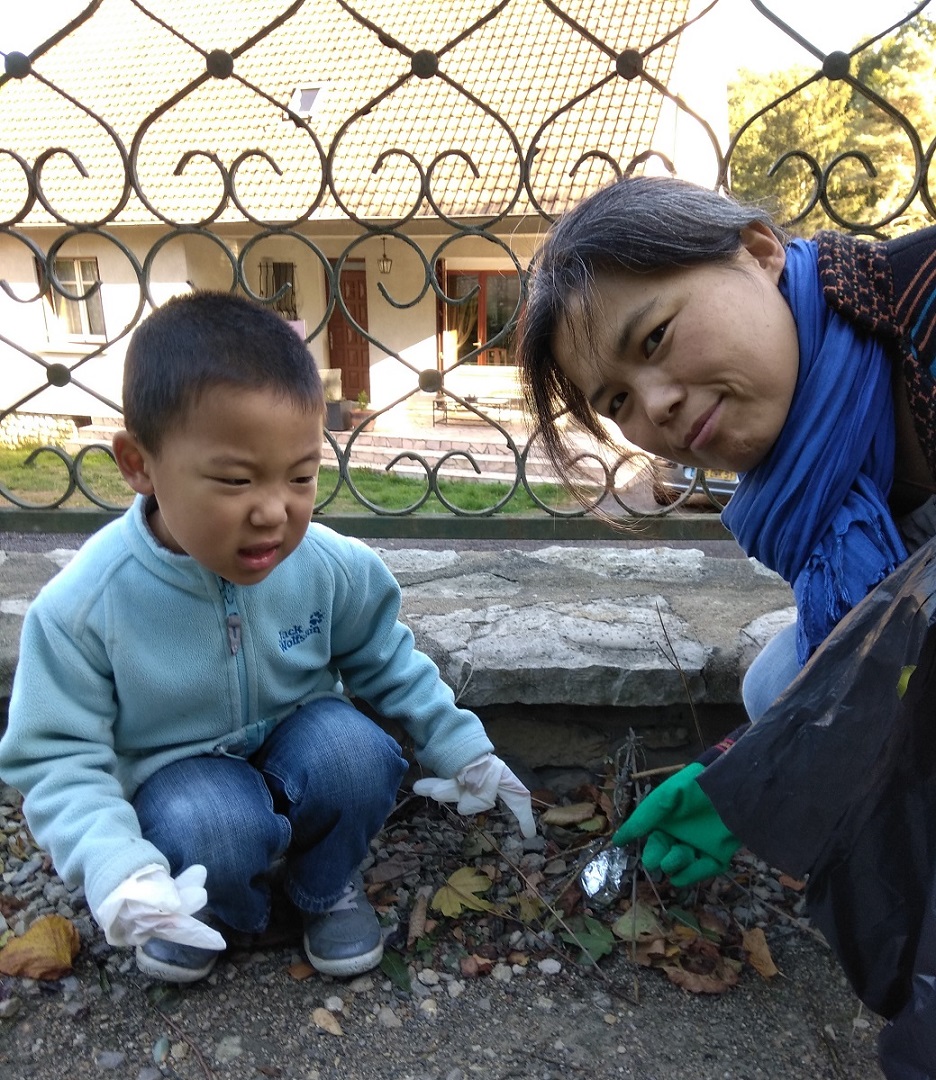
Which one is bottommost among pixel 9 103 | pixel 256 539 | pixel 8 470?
pixel 8 470

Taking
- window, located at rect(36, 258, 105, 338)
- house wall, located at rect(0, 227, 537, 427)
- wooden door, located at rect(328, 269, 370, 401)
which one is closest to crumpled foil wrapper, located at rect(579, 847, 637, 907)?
house wall, located at rect(0, 227, 537, 427)

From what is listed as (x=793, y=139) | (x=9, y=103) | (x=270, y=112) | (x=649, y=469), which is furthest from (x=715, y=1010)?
(x=793, y=139)

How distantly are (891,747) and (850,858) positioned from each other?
143mm

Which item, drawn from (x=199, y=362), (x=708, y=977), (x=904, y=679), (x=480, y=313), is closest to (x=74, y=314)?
(x=480, y=313)

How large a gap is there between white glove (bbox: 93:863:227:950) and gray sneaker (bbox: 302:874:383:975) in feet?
0.93

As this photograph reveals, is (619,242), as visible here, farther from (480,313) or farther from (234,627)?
(480,313)

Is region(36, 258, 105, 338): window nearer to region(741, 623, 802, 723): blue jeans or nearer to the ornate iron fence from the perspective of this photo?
the ornate iron fence

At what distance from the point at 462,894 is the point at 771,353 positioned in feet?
3.20

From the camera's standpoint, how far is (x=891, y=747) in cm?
105

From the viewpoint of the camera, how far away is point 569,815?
163 cm

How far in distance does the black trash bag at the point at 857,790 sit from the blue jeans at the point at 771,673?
27cm

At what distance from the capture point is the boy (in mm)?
1110

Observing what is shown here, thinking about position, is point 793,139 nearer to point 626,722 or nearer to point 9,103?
point 9,103

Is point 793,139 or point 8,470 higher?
point 793,139
